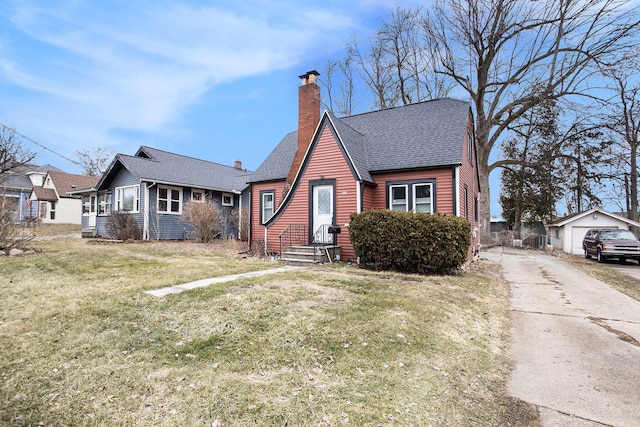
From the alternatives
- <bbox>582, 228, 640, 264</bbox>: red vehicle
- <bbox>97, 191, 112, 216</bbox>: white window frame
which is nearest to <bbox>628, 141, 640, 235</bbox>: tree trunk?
<bbox>582, 228, 640, 264</bbox>: red vehicle

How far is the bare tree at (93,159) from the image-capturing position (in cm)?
4128

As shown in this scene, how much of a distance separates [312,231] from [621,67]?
23.8m

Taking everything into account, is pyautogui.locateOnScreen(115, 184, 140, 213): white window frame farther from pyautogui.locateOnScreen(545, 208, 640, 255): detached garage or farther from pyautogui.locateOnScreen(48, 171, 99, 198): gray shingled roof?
pyautogui.locateOnScreen(545, 208, 640, 255): detached garage

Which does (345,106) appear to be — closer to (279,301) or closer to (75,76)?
(75,76)

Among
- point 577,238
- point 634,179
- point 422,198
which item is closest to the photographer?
point 422,198

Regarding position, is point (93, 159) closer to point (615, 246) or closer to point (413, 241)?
point (413, 241)

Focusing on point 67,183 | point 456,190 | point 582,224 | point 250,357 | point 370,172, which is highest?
point 67,183

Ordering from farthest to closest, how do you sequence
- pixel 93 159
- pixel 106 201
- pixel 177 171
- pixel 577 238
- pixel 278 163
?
pixel 93 159 → pixel 577 238 → pixel 106 201 → pixel 177 171 → pixel 278 163

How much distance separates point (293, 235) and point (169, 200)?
946cm

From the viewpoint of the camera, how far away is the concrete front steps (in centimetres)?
1095

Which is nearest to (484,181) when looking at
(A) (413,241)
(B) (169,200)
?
(A) (413,241)

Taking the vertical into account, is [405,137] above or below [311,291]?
above

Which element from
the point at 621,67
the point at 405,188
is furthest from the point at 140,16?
the point at 621,67

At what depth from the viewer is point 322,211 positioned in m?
12.3
